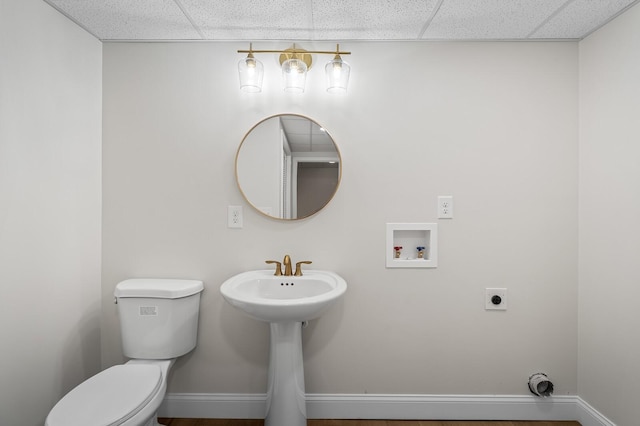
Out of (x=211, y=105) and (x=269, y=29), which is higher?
(x=269, y=29)

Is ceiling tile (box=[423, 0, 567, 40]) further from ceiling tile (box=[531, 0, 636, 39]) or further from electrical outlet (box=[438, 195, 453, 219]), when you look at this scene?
electrical outlet (box=[438, 195, 453, 219])

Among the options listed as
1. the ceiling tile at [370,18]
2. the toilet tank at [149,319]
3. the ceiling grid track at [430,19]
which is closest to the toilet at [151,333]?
the toilet tank at [149,319]

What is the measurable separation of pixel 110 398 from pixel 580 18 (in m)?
2.67

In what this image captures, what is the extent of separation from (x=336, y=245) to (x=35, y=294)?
4.66 feet

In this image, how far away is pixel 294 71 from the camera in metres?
1.67

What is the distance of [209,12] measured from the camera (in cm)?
155

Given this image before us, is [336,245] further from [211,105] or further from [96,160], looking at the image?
[96,160]

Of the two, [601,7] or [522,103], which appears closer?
[601,7]

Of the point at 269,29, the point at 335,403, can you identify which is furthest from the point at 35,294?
the point at 269,29

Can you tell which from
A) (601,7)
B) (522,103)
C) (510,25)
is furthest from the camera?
(522,103)

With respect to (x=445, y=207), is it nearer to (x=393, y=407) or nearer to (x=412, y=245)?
(x=412, y=245)

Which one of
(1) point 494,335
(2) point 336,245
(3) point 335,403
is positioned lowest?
(3) point 335,403

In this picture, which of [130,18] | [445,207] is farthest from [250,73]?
[445,207]

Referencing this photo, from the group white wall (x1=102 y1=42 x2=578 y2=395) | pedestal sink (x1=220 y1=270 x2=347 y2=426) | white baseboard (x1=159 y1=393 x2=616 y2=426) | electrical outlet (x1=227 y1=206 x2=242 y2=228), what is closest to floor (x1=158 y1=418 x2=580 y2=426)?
white baseboard (x1=159 y1=393 x2=616 y2=426)
